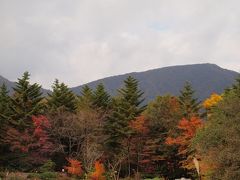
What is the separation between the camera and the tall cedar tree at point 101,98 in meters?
58.7

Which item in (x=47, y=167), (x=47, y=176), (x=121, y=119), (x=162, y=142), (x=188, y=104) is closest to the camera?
(x=47, y=176)

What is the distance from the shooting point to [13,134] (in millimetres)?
49062

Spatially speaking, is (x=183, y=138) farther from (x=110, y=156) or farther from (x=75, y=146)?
(x=75, y=146)

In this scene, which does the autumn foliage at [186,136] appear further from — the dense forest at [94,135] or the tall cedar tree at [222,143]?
the tall cedar tree at [222,143]

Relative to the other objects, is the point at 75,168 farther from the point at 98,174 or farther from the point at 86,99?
the point at 86,99

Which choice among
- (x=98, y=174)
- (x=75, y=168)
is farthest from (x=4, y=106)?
(x=98, y=174)

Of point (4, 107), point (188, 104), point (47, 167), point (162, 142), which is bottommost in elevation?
point (47, 167)

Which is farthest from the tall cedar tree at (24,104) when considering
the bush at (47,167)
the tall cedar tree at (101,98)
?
the tall cedar tree at (101,98)

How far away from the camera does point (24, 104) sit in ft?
174

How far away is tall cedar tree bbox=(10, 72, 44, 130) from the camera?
5153cm

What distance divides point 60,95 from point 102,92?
19.6ft

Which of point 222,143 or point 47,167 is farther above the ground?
point 222,143

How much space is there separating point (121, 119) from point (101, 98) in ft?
19.6

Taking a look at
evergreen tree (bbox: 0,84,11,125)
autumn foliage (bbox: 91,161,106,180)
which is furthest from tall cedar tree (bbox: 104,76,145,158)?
evergreen tree (bbox: 0,84,11,125)
